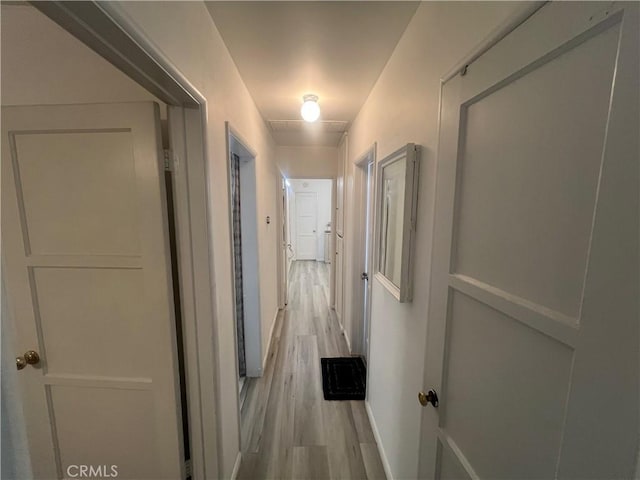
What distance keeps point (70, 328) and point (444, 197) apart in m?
1.67

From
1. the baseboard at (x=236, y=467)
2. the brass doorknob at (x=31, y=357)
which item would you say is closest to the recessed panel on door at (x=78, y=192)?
the brass doorknob at (x=31, y=357)

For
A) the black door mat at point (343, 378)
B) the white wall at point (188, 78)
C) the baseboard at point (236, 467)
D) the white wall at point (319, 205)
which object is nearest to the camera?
the white wall at point (188, 78)

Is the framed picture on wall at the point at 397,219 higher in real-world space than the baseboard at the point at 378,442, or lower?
higher

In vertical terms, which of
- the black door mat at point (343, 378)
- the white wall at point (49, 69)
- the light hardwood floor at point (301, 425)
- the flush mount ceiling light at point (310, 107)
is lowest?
the light hardwood floor at point (301, 425)

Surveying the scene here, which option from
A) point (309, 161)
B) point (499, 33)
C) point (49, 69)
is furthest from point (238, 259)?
point (499, 33)

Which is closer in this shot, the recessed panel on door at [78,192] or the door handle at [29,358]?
the recessed panel on door at [78,192]

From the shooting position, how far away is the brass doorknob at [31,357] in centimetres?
119

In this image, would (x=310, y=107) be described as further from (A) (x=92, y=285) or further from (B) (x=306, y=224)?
(B) (x=306, y=224)

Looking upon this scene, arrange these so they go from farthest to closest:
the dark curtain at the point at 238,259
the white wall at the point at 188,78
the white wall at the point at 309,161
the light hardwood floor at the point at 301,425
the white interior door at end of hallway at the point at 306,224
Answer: the white interior door at end of hallway at the point at 306,224, the white wall at the point at 309,161, the dark curtain at the point at 238,259, the light hardwood floor at the point at 301,425, the white wall at the point at 188,78

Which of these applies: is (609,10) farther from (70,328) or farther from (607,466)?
(70,328)

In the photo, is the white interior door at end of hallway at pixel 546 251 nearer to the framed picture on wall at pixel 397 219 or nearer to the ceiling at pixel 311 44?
the framed picture on wall at pixel 397 219

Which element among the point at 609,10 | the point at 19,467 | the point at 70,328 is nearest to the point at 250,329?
the point at 70,328

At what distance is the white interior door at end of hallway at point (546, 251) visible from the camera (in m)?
0.40

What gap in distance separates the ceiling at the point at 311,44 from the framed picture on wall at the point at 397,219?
591mm
